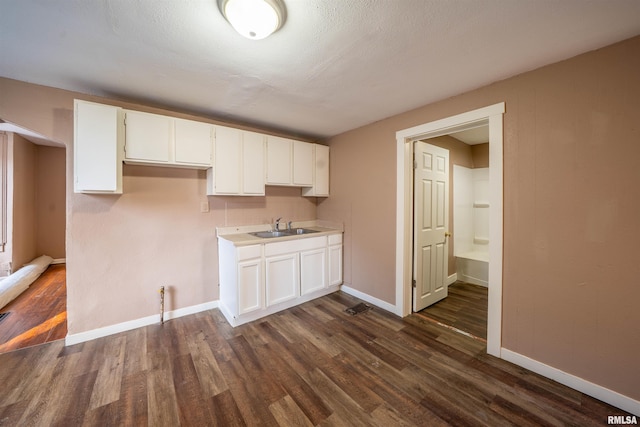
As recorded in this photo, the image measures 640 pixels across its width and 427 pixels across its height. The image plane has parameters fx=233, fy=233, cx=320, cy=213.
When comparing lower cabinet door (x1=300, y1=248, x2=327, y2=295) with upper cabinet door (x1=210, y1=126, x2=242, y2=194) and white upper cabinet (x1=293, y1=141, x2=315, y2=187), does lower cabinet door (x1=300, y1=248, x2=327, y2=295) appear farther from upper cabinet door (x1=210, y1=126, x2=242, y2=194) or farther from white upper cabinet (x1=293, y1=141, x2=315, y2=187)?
upper cabinet door (x1=210, y1=126, x2=242, y2=194)

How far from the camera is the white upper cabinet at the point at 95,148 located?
6.34 feet

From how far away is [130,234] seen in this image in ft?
7.83

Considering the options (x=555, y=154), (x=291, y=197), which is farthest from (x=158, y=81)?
(x=555, y=154)

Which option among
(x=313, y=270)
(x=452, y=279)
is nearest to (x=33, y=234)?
(x=313, y=270)

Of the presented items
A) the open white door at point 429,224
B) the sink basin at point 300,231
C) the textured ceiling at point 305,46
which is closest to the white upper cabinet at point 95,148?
the textured ceiling at point 305,46

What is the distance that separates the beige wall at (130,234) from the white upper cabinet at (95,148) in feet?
0.89

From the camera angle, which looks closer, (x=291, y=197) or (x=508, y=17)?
(x=508, y=17)

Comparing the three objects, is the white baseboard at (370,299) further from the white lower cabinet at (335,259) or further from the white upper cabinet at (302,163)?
the white upper cabinet at (302,163)

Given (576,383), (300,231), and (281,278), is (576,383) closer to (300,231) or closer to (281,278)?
(281,278)

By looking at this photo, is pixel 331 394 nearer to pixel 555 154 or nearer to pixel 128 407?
pixel 128 407

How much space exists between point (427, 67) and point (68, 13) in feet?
7.26

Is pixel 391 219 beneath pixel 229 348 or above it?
above

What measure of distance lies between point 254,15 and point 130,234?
2346 millimetres

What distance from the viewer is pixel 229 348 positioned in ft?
6.95
